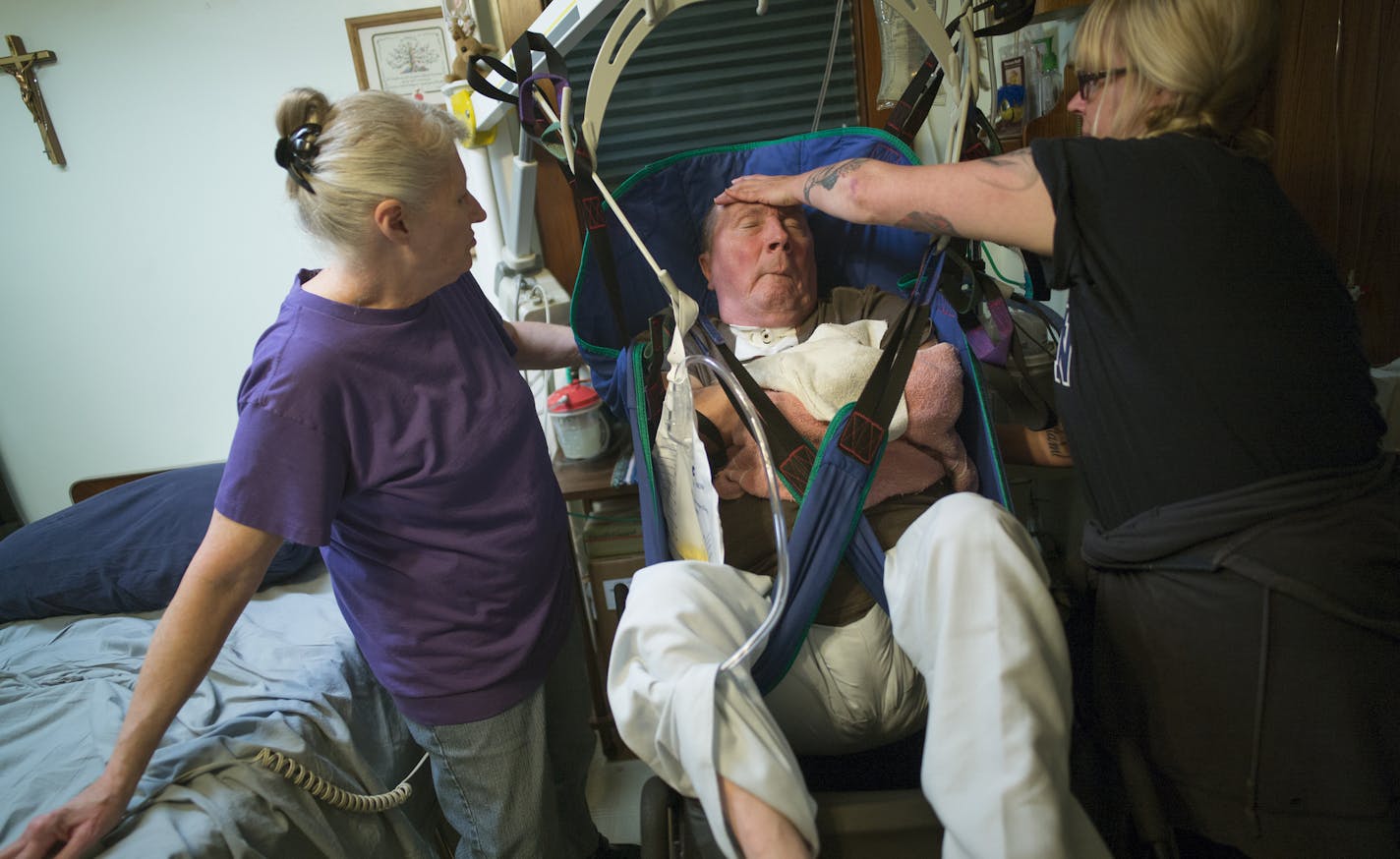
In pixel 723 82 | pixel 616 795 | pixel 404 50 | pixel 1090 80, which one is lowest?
pixel 616 795

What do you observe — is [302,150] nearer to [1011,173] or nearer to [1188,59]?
[1011,173]

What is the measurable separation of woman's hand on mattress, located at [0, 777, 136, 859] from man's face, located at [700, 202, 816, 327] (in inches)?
46.9

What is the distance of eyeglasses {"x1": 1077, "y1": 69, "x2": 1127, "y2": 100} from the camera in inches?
40.2

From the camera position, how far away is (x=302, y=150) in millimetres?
998

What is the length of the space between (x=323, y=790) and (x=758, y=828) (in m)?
0.83

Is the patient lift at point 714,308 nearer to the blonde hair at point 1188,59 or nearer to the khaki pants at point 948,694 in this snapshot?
the khaki pants at point 948,694

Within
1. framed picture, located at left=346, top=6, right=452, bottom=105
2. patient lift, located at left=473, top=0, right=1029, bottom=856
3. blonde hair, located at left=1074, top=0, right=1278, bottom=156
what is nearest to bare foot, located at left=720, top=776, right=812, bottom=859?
patient lift, located at left=473, top=0, right=1029, bottom=856

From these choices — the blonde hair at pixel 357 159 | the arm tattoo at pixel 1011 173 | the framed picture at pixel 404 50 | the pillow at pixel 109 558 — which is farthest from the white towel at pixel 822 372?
the framed picture at pixel 404 50

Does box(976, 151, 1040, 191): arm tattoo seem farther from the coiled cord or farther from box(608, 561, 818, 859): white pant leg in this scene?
the coiled cord

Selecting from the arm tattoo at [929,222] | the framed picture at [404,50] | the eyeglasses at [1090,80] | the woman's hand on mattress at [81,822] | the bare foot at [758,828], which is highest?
the framed picture at [404,50]

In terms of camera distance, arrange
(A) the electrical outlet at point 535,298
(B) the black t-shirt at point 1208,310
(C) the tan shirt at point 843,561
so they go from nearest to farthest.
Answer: (B) the black t-shirt at point 1208,310
(C) the tan shirt at point 843,561
(A) the electrical outlet at point 535,298

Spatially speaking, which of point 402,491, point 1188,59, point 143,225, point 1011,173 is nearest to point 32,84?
point 143,225

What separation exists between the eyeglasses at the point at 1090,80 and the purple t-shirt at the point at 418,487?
0.94 metres

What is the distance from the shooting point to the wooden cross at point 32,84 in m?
2.03
